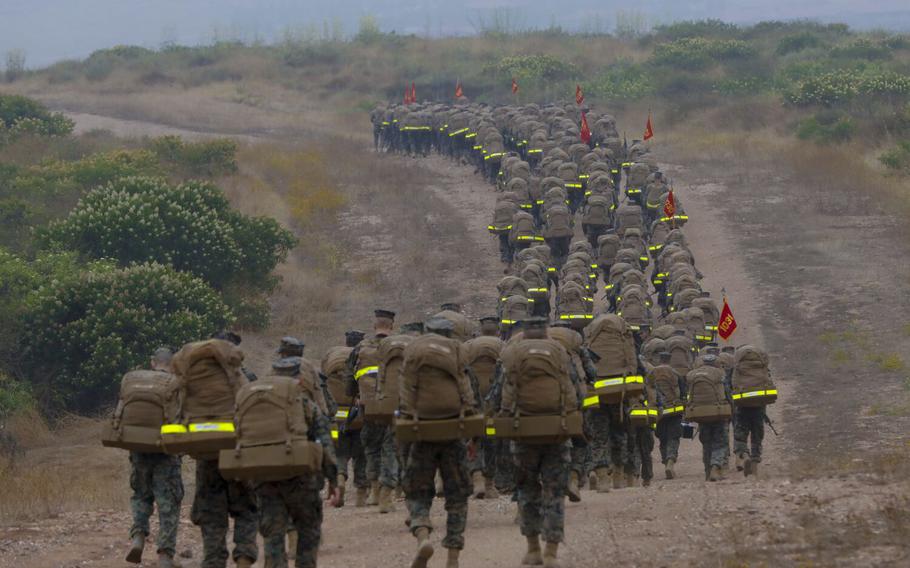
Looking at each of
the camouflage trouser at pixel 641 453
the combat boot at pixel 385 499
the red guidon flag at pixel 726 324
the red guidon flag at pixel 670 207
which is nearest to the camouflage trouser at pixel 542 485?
the combat boot at pixel 385 499

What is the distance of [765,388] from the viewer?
1886 centimetres

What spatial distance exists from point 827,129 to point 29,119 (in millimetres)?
27900

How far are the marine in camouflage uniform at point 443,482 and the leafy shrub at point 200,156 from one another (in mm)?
32718

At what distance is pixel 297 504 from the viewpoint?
1193 cm

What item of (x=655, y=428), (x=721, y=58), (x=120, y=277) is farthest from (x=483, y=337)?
(x=721, y=58)

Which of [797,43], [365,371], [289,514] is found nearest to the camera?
[289,514]

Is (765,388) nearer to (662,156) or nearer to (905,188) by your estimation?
(905,188)

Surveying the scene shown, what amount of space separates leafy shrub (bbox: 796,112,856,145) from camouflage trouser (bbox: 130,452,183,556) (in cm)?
3970

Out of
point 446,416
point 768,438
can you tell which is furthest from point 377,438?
point 768,438

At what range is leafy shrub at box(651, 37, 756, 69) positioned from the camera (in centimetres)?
7144

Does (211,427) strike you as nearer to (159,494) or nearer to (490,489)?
(159,494)

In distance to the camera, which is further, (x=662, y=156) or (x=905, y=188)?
(x=662, y=156)

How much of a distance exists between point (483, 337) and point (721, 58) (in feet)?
195

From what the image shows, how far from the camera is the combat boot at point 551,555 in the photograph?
41.2ft
